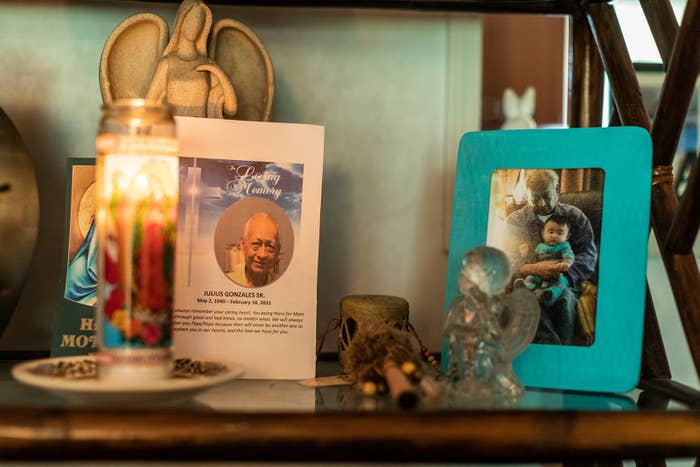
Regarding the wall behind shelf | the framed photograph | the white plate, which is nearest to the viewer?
the white plate

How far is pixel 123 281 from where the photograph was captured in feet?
1.88

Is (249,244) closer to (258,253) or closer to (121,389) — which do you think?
(258,253)

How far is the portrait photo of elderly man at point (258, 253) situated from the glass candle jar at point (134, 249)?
14 cm

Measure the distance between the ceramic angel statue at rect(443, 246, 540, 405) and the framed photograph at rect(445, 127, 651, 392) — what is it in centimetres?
7

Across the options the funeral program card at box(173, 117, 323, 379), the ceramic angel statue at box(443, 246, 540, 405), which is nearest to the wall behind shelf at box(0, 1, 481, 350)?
the funeral program card at box(173, 117, 323, 379)

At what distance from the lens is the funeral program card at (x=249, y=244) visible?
0.71 metres

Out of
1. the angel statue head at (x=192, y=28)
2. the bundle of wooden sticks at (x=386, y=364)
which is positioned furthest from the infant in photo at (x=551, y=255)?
the angel statue head at (x=192, y=28)

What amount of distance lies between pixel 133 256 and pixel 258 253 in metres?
0.17

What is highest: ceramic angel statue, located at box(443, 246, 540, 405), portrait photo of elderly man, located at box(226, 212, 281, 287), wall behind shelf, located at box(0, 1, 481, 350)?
wall behind shelf, located at box(0, 1, 481, 350)

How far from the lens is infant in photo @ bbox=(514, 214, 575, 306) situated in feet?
2.30

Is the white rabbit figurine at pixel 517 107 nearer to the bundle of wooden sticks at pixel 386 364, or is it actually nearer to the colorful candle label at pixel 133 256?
the bundle of wooden sticks at pixel 386 364

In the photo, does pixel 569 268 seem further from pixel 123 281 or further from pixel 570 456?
pixel 123 281

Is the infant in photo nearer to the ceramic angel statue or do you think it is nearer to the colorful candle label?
the ceramic angel statue

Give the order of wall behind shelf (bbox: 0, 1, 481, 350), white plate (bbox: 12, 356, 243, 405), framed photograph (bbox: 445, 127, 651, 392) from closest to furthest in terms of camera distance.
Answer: white plate (bbox: 12, 356, 243, 405) → framed photograph (bbox: 445, 127, 651, 392) → wall behind shelf (bbox: 0, 1, 481, 350)
